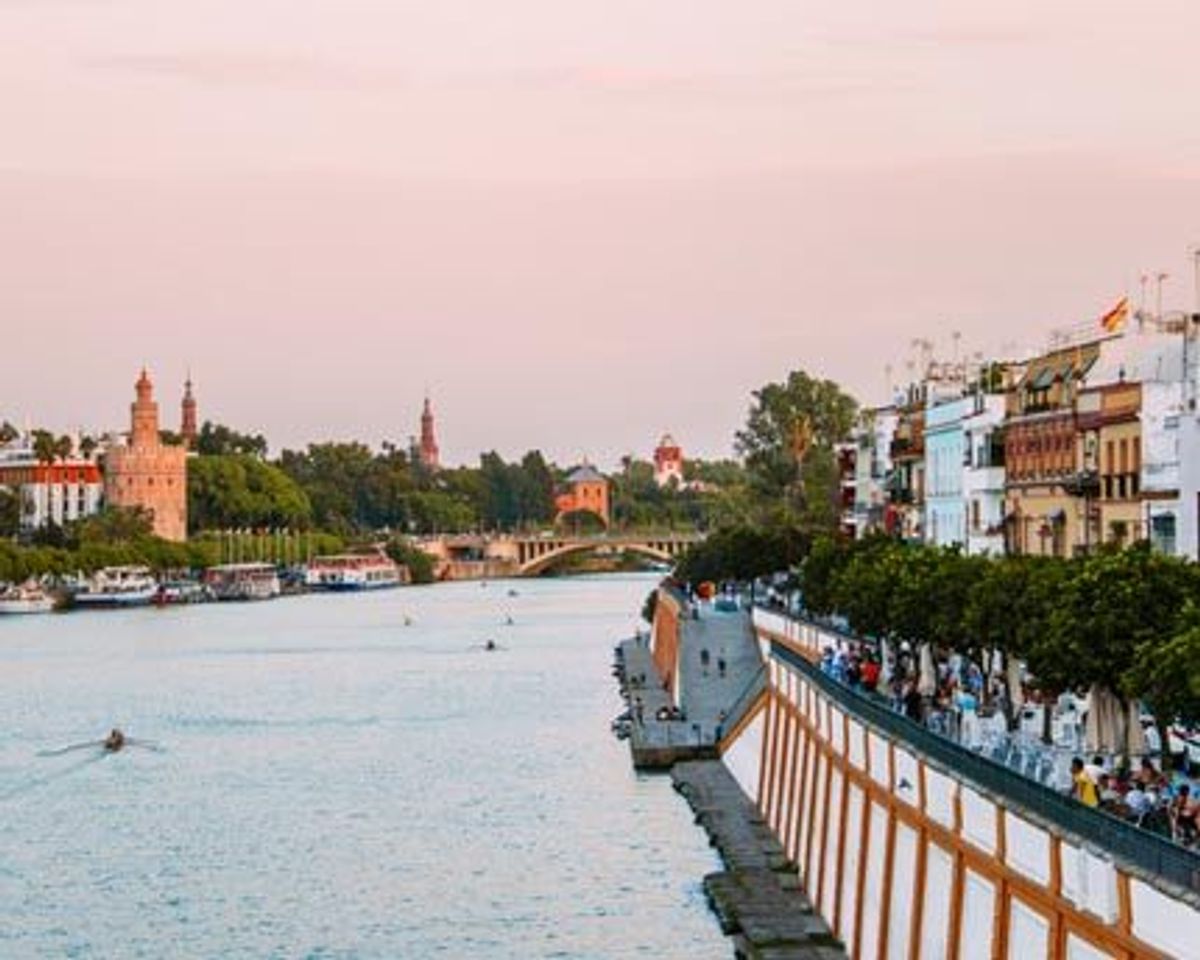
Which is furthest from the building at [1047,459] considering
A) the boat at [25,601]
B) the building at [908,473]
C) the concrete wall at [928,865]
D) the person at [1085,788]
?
the boat at [25,601]

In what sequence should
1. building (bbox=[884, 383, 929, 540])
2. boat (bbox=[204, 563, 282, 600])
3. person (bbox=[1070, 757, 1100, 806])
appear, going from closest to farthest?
1. person (bbox=[1070, 757, 1100, 806])
2. building (bbox=[884, 383, 929, 540])
3. boat (bbox=[204, 563, 282, 600])

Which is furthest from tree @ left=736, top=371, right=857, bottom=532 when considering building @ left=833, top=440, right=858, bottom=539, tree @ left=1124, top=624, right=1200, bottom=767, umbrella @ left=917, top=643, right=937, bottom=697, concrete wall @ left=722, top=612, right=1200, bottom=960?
tree @ left=1124, top=624, right=1200, bottom=767

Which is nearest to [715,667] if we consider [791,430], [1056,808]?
[1056,808]

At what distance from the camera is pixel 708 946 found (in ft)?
116

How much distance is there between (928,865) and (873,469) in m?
71.0

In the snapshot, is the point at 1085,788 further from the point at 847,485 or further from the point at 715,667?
the point at 847,485

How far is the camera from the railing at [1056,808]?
1655 centimetres

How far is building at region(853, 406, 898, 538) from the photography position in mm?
90625

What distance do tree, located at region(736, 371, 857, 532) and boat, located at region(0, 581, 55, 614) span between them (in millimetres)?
48501

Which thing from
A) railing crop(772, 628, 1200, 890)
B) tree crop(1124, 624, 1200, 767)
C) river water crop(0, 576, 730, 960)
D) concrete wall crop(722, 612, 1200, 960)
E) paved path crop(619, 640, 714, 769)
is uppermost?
tree crop(1124, 624, 1200, 767)

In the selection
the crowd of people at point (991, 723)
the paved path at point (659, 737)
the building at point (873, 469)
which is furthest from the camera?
the building at point (873, 469)

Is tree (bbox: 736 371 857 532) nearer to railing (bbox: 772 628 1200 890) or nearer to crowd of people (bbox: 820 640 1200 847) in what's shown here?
crowd of people (bbox: 820 640 1200 847)

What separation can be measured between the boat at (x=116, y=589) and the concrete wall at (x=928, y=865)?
137 m

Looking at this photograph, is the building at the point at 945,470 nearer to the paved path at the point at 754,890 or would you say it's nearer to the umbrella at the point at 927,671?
the umbrella at the point at 927,671
